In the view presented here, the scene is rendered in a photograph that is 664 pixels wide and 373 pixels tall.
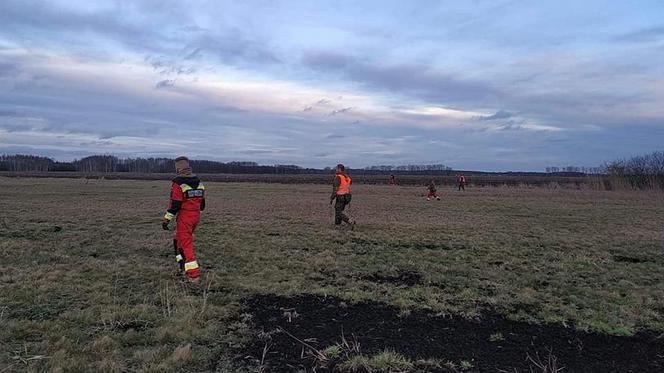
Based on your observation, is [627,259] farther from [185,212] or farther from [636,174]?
[636,174]

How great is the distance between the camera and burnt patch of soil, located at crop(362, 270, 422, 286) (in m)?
8.92

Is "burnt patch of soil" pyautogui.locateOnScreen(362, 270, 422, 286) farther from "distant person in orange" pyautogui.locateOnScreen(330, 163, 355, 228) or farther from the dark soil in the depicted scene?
"distant person in orange" pyautogui.locateOnScreen(330, 163, 355, 228)

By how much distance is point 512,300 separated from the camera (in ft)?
25.5

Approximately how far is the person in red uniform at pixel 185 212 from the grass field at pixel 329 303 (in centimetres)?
45

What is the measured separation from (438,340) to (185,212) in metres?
4.96

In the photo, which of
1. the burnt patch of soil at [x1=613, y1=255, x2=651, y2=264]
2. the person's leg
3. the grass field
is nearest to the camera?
the grass field

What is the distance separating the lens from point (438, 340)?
19.4 feet

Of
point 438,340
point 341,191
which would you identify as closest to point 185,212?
point 438,340

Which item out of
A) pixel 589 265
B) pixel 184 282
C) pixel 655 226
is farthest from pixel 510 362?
pixel 655 226

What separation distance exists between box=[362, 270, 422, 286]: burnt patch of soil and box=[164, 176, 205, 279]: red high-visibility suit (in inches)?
128

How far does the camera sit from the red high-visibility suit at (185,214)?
839 centimetres

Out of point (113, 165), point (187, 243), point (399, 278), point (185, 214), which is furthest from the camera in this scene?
point (113, 165)

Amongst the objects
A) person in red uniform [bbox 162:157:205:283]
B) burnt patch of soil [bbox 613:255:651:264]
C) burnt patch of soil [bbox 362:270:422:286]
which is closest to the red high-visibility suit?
person in red uniform [bbox 162:157:205:283]

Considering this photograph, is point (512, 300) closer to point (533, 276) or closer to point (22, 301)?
point (533, 276)
